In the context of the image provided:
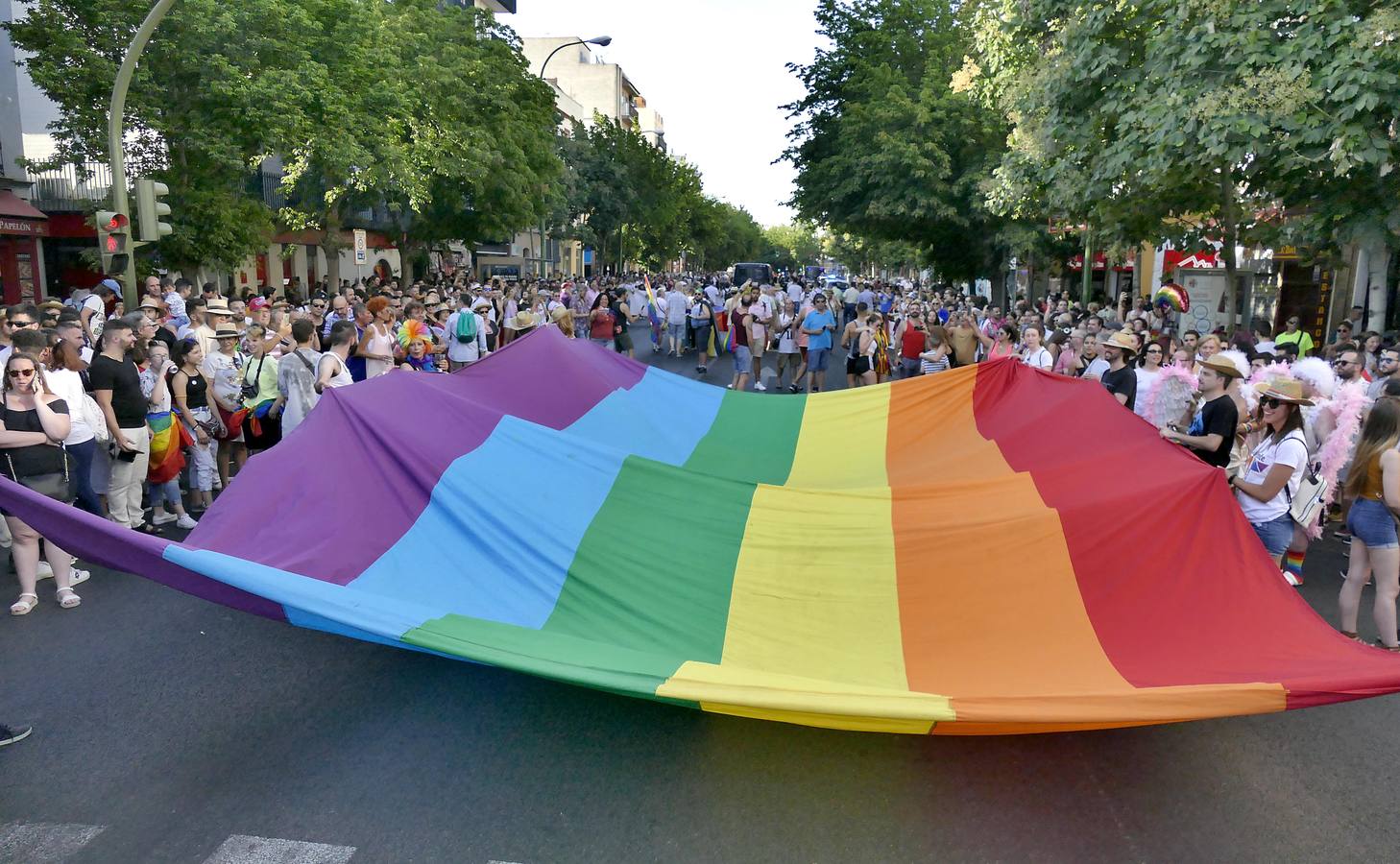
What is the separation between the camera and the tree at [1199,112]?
36.1ft

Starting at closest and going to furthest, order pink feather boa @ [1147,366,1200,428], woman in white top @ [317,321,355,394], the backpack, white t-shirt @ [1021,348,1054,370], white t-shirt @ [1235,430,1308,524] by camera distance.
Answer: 1. white t-shirt @ [1235,430,1308,524]
2. woman in white top @ [317,321,355,394]
3. pink feather boa @ [1147,366,1200,428]
4. white t-shirt @ [1021,348,1054,370]
5. the backpack

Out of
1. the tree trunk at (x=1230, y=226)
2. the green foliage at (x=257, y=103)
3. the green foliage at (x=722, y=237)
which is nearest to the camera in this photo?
the tree trunk at (x=1230, y=226)

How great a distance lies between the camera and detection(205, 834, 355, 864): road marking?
3875mm

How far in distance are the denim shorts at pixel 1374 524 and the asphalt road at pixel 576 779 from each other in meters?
0.92

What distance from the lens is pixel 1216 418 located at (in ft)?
22.9

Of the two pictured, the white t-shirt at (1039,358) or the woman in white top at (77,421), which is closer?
the woman in white top at (77,421)

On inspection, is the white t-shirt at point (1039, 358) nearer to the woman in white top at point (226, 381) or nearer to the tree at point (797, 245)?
the woman in white top at point (226, 381)

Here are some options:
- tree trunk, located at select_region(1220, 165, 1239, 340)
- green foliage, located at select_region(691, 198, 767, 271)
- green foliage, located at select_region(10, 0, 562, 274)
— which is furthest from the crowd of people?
green foliage, located at select_region(691, 198, 767, 271)

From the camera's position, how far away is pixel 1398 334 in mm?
13945

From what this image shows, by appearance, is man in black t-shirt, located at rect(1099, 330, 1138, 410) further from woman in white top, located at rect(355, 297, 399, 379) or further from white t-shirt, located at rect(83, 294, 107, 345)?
white t-shirt, located at rect(83, 294, 107, 345)

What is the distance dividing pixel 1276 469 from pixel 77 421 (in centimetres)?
793

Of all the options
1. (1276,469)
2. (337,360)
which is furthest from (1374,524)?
(337,360)

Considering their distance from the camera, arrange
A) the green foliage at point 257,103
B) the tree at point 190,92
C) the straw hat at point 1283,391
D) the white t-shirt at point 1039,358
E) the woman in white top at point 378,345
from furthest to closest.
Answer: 1. the green foliage at point 257,103
2. the tree at point 190,92
3. the white t-shirt at point 1039,358
4. the woman in white top at point 378,345
5. the straw hat at point 1283,391

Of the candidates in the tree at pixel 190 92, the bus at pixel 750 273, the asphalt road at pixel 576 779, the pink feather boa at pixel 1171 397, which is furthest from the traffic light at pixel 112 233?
the bus at pixel 750 273
